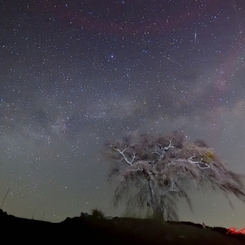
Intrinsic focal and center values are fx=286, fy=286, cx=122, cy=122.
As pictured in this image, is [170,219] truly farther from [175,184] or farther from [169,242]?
[169,242]

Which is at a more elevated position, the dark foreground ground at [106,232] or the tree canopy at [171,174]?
the tree canopy at [171,174]

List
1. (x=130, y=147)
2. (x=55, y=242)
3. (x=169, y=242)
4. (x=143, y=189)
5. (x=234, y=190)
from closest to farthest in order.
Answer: (x=55, y=242)
(x=169, y=242)
(x=234, y=190)
(x=143, y=189)
(x=130, y=147)

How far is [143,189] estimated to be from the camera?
77.6ft

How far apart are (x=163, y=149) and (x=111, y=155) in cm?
461

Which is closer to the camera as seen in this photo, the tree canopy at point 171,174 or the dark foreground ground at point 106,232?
the dark foreground ground at point 106,232

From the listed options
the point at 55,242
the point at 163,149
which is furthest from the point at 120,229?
the point at 163,149

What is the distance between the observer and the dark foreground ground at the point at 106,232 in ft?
33.3

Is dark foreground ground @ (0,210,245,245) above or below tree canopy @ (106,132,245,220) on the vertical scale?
below

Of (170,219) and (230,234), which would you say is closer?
(230,234)

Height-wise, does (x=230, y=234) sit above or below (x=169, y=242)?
above

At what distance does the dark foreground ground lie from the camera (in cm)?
1016

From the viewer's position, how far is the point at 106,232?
1367cm

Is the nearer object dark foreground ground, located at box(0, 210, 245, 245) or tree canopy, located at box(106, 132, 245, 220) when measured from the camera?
dark foreground ground, located at box(0, 210, 245, 245)

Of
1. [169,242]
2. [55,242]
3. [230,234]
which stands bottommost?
[55,242]
